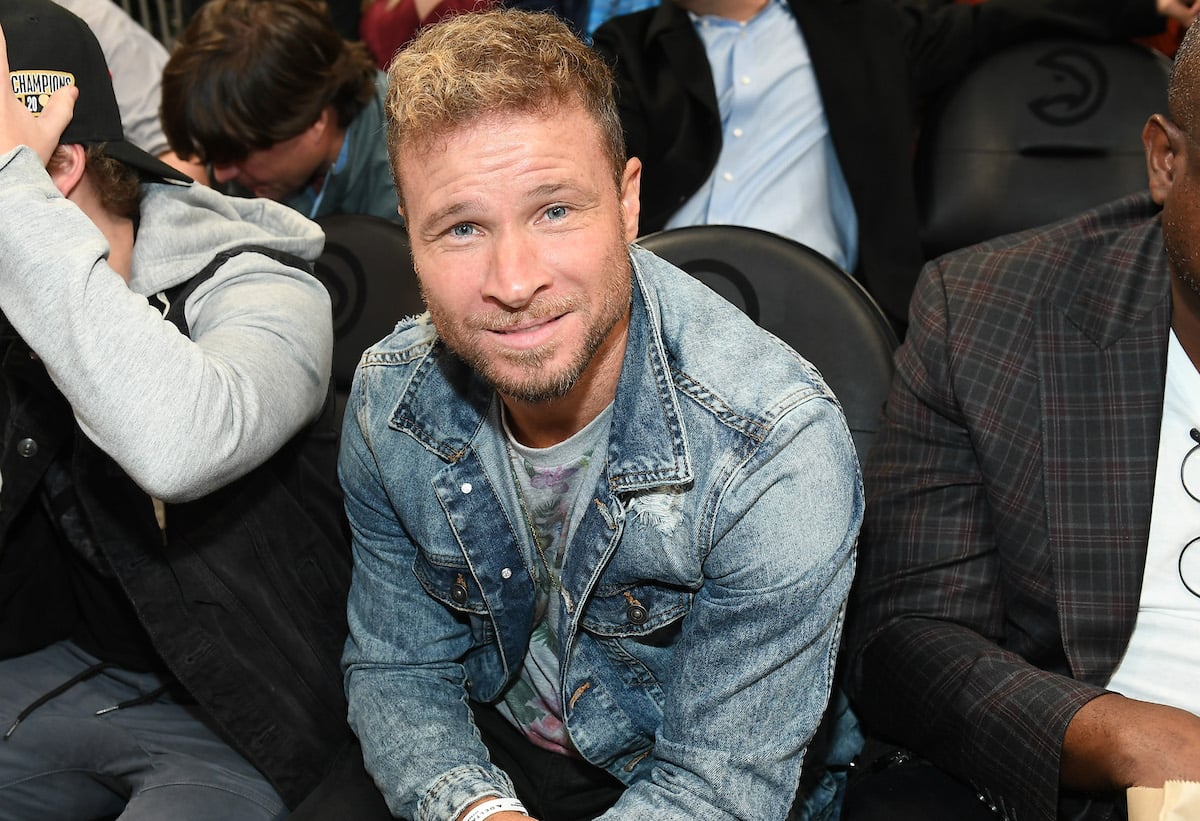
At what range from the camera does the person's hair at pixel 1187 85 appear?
1.16 m

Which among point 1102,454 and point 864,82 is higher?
point 864,82

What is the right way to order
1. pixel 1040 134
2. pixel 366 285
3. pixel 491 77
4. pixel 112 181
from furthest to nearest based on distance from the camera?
pixel 1040 134, pixel 366 285, pixel 112 181, pixel 491 77

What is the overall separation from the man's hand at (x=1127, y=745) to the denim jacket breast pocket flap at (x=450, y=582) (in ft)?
2.16

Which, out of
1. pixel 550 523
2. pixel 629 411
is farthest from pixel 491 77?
pixel 550 523

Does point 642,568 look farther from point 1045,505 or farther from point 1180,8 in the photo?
point 1180,8

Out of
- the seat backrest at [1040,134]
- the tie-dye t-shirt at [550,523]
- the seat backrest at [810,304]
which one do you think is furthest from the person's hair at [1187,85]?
the seat backrest at [1040,134]

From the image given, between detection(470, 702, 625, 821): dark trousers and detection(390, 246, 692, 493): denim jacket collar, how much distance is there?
1.36 feet

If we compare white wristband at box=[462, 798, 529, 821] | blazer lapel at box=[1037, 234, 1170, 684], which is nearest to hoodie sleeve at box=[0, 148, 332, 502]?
white wristband at box=[462, 798, 529, 821]

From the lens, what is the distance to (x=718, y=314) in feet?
4.02

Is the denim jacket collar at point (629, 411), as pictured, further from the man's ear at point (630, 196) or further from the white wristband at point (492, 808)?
the white wristband at point (492, 808)

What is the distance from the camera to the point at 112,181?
145 centimetres

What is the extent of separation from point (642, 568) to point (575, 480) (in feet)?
0.44

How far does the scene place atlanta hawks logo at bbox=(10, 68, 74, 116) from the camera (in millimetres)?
1345

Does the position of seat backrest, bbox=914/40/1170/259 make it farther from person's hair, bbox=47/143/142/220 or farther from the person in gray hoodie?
person's hair, bbox=47/143/142/220
